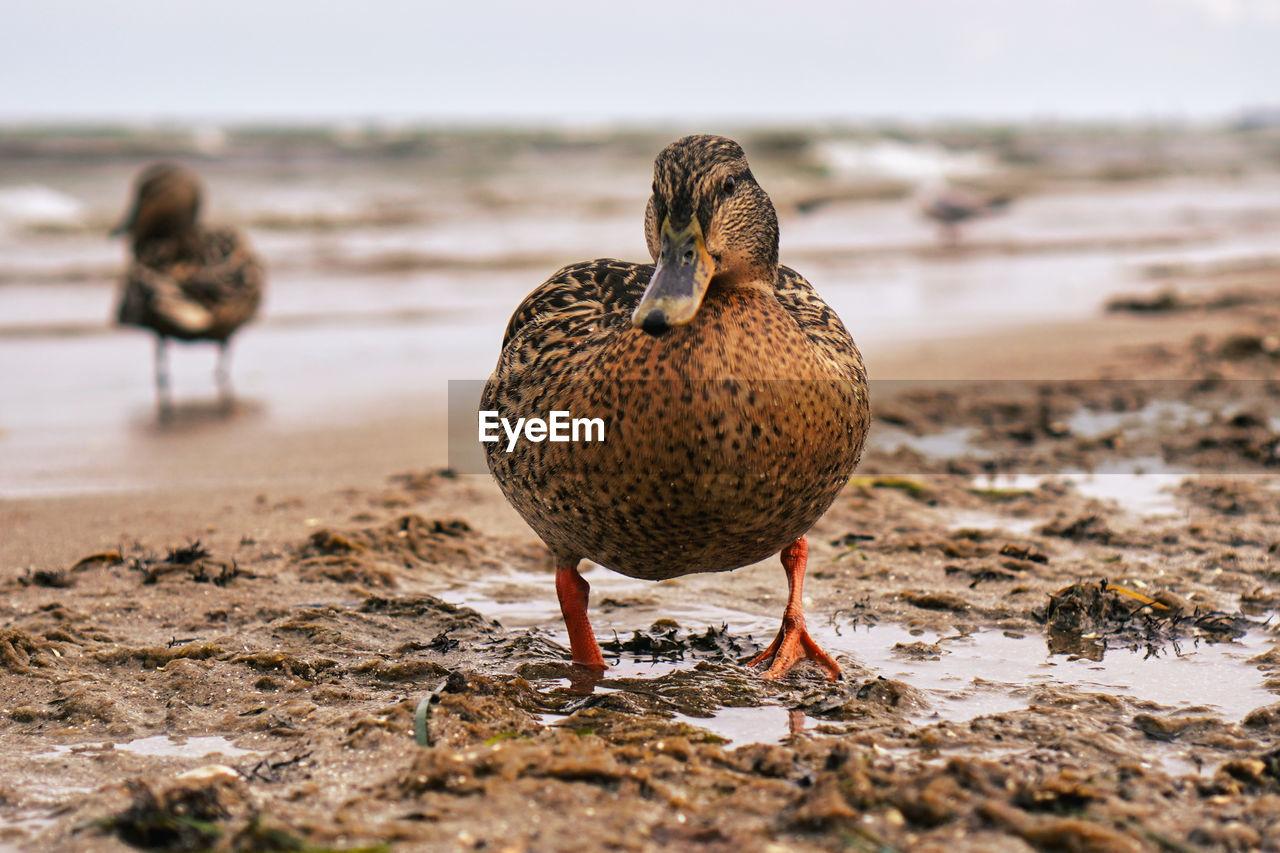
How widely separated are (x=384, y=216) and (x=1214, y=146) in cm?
3365

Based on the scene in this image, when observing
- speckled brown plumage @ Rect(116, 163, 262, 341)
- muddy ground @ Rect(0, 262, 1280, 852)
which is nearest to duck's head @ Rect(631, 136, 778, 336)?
muddy ground @ Rect(0, 262, 1280, 852)

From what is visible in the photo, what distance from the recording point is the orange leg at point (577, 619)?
3.59m

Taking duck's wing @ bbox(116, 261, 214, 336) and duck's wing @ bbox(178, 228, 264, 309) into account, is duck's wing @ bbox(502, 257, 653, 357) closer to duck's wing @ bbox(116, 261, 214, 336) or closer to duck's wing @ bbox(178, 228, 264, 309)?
duck's wing @ bbox(116, 261, 214, 336)

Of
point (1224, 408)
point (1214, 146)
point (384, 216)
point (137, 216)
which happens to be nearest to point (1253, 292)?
point (1224, 408)

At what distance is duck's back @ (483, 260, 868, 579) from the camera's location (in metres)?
3.00

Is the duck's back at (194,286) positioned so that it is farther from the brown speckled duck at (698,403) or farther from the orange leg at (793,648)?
the orange leg at (793,648)

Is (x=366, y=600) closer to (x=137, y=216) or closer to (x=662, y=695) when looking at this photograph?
(x=662, y=695)

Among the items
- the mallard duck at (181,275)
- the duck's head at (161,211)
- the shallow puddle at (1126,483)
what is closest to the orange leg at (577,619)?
the shallow puddle at (1126,483)

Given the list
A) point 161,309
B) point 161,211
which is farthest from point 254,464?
point 161,211

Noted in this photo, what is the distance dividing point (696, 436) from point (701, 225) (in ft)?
1.70

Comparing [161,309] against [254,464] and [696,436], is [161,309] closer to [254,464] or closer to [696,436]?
[254,464]

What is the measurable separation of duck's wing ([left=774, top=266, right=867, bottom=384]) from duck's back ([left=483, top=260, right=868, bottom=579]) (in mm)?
10

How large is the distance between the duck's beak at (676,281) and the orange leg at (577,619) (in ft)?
3.12

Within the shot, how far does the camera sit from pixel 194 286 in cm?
870
